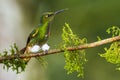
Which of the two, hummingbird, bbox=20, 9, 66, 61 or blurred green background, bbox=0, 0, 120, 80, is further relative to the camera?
blurred green background, bbox=0, 0, 120, 80

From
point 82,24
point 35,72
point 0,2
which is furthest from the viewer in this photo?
point 82,24

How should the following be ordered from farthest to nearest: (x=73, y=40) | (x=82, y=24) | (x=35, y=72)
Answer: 1. (x=82, y=24)
2. (x=35, y=72)
3. (x=73, y=40)

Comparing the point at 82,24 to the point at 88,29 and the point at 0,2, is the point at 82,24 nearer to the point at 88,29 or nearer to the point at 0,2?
the point at 88,29

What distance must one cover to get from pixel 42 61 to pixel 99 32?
16.4m

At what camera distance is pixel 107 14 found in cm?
2372

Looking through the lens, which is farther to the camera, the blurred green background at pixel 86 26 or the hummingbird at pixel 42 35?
the blurred green background at pixel 86 26

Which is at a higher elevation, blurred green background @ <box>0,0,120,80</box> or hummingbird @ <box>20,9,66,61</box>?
blurred green background @ <box>0,0,120,80</box>

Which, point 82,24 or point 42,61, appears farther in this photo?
point 82,24

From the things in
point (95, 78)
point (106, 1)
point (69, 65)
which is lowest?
point (69, 65)

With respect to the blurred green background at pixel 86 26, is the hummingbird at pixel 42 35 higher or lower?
lower

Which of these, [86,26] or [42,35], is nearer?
[42,35]

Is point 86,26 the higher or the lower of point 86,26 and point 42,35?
the higher

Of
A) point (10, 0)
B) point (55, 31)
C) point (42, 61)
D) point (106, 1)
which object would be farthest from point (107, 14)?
point (42, 61)

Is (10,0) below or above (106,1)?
below
